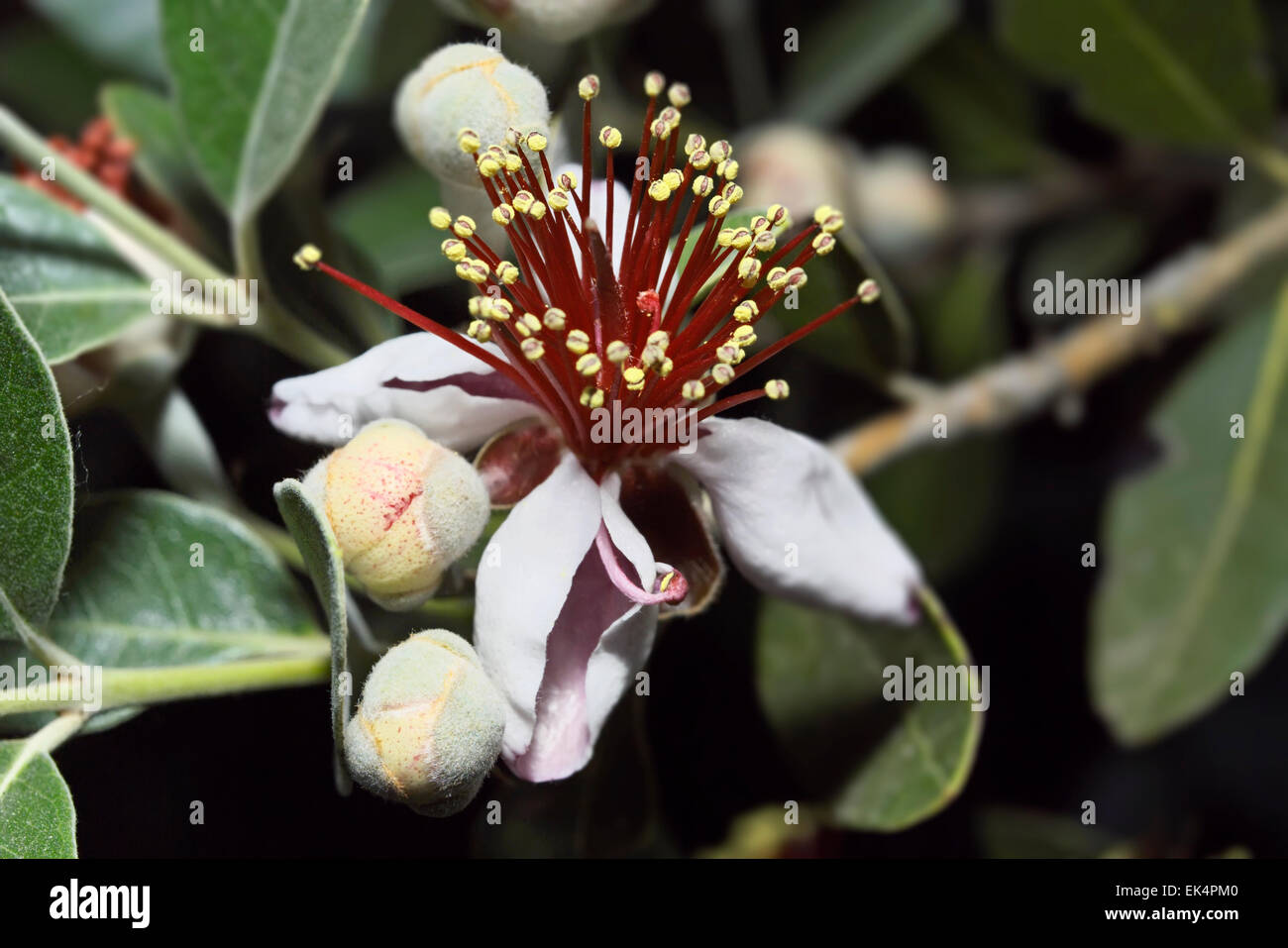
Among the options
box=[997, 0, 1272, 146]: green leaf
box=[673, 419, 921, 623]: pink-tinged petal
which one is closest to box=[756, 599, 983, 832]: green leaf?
box=[673, 419, 921, 623]: pink-tinged petal

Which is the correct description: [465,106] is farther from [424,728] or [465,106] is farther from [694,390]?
[424,728]

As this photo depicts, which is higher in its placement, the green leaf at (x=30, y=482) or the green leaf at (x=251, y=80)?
the green leaf at (x=251, y=80)

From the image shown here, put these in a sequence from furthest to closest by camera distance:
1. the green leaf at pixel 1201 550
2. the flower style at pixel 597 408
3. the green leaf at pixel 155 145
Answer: the green leaf at pixel 1201 550
the green leaf at pixel 155 145
the flower style at pixel 597 408

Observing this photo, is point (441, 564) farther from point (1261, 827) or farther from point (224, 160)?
point (1261, 827)

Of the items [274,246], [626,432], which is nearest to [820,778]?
[626,432]

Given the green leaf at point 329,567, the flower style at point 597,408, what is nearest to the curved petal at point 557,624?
the flower style at point 597,408

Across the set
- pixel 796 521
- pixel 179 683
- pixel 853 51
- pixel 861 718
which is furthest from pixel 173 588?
pixel 853 51

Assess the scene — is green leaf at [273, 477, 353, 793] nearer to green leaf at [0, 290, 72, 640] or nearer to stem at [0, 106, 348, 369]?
green leaf at [0, 290, 72, 640]

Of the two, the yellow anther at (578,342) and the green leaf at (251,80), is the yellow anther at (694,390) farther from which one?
the green leaf at (251,80)
